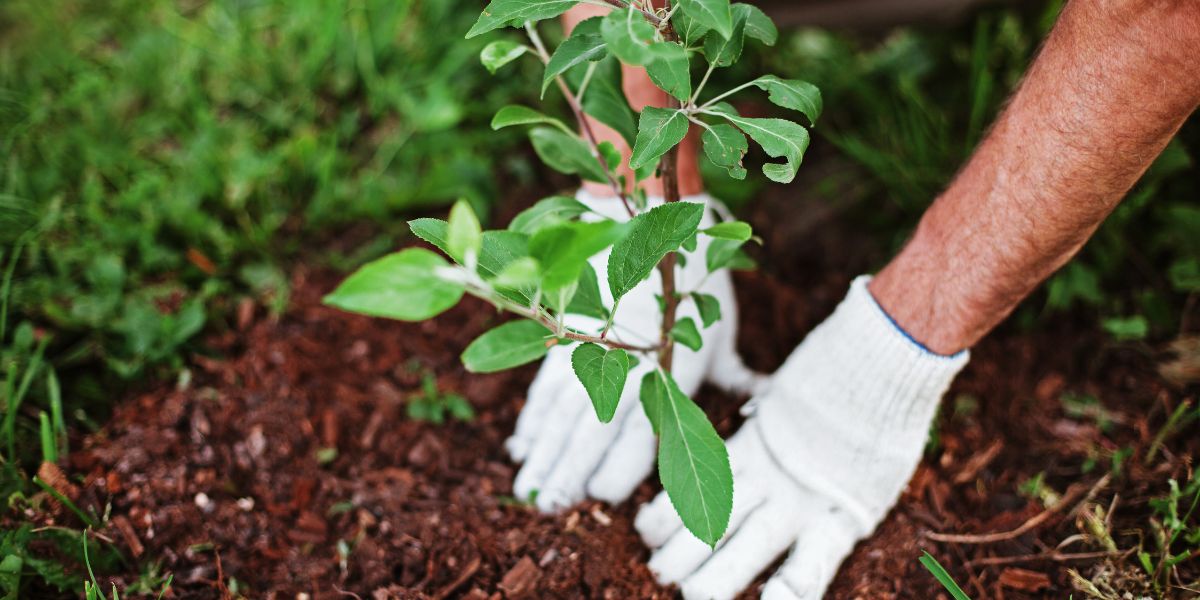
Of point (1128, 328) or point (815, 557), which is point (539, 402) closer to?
point (815, 557)

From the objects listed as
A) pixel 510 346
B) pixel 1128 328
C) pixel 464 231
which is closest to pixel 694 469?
pixel 510 346

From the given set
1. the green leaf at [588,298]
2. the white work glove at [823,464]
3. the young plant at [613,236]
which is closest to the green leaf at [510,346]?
the young plant at [613,236]

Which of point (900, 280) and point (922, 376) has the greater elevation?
point (900, 280)

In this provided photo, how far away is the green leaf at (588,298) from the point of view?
1176 millimetres

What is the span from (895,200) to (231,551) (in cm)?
172

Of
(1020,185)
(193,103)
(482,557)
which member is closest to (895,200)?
(1020,185)

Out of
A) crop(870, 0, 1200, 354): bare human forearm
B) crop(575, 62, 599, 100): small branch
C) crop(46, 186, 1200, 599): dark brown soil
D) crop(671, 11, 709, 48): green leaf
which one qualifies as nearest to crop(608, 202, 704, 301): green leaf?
crop(671, 11, 709, 48): green leaf

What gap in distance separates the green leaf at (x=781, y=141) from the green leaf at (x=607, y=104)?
0.29 metres

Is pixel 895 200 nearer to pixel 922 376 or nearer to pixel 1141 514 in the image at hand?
pixel 922 376

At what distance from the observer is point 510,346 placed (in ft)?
Answer: 3.43

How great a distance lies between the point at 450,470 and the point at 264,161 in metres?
1.11

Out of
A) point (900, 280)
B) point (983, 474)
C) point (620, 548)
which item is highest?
point (900, 280)

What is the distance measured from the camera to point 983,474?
5.39ft

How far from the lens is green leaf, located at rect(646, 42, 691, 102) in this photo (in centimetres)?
90
